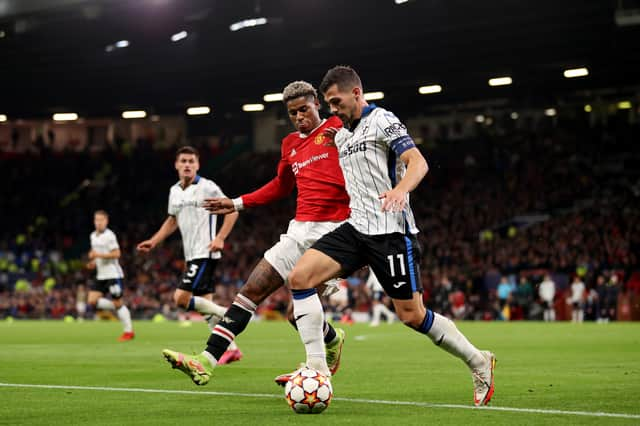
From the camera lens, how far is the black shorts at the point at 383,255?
700cm

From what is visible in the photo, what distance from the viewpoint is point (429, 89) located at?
40.1 metres

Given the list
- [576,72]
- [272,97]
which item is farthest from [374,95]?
[576,72]

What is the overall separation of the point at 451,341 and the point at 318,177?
6.89 feet

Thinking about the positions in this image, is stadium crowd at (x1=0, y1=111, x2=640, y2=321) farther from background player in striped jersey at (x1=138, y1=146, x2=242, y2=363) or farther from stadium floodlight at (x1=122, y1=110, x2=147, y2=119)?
background player in striped jersey at (x1=138, y1=146, x2=242, y2=363)

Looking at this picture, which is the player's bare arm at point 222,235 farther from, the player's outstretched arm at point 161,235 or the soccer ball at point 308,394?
the soccer ball at point 308,394

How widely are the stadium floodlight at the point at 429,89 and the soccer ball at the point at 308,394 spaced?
3283 cm

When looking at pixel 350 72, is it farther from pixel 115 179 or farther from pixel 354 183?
pixel 115 179

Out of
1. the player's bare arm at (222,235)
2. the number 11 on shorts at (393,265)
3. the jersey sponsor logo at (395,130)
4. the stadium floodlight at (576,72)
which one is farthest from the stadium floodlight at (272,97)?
the number 11 on shorts at (393,265)

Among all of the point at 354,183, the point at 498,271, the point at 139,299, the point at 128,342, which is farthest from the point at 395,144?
the point at 139,299

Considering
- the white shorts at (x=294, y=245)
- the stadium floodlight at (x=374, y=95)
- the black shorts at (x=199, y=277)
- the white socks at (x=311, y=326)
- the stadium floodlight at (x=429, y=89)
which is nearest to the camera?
the white socks at (x=311, y=326)

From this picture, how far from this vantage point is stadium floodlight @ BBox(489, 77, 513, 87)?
122 ft

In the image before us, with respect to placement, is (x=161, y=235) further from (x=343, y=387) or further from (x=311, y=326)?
(x=311, y=326)

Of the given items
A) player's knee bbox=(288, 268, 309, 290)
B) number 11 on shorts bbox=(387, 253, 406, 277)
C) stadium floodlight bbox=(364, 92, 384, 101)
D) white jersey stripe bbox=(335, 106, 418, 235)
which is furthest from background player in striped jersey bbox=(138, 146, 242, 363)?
stadium floodlight bbox=(364, 92, 384, 101)

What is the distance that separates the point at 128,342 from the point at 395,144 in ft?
37.5
